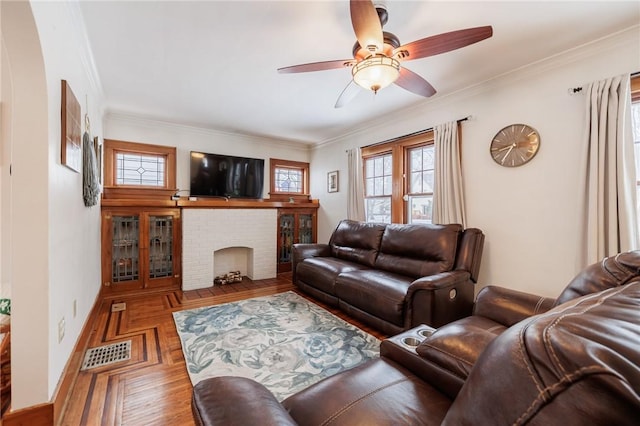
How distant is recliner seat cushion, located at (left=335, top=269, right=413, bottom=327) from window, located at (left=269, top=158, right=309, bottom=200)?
2.63 meters

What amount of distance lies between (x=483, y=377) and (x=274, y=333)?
7.45 feet

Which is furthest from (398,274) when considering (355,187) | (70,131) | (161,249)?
(161,249)

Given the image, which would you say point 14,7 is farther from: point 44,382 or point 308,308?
point 308,308

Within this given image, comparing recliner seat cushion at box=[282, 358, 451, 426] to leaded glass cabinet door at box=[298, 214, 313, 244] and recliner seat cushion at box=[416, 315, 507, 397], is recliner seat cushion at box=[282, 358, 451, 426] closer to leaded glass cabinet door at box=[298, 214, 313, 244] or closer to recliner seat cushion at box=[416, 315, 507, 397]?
recliner seat cushion at box=[416, 315, 507, 397]

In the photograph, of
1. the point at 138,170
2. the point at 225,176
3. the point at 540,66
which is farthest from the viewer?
the point at 225,176

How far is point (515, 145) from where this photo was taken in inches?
103

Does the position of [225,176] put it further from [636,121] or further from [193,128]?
[636,121]

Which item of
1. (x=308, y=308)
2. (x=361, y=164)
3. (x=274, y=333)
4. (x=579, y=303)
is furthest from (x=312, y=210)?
(x=579, y=303)

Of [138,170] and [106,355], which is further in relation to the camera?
[138,170]

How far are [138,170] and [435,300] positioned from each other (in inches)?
165

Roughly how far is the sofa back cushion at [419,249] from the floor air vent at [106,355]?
8.17ft

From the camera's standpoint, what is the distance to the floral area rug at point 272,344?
1910 mm

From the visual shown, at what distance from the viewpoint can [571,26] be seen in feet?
6.46

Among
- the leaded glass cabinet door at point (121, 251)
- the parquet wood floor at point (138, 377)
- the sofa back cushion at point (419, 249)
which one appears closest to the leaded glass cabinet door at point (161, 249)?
the leaded glass cabinet door at point (121, 251)
